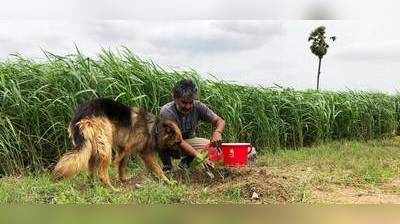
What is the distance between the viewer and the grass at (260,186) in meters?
3.60

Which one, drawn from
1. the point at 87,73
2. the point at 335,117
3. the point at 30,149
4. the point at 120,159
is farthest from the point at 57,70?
the point at 335,117

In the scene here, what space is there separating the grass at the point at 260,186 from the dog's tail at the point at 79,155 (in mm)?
137

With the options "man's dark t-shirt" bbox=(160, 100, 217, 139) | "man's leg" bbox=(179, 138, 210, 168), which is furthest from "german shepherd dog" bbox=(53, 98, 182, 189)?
"man's leg" bbox=(179, 138, 210, 168)

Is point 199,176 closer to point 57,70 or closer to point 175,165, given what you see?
point 175,165

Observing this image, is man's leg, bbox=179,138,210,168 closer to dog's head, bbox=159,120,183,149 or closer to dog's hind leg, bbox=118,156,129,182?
dog's head, bbox=159,120,183,149

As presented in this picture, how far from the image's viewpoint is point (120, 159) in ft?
15.4

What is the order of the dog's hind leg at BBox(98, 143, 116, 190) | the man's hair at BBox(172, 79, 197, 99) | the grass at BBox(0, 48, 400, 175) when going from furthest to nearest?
the grass at BBox(0, 48, 400, 175) → the man's hair at BBox(172, 79, 197, 99) → the dog's hind leg at BBox(98, 143, 116, 190)

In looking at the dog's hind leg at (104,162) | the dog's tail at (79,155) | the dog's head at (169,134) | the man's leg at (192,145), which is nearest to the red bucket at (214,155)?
the man's leg at (192,145)

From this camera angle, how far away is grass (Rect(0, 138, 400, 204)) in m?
3.60

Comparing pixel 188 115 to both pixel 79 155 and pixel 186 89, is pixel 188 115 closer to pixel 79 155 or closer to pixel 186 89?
pixel 186 89

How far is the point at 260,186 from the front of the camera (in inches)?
166

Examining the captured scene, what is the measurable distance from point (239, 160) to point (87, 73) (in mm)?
1927

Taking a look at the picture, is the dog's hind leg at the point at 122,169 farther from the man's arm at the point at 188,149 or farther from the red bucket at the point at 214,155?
the red bucket at the point at 214,155

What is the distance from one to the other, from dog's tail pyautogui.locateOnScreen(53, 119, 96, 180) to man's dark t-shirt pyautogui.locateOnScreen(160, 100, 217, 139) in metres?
0.78
